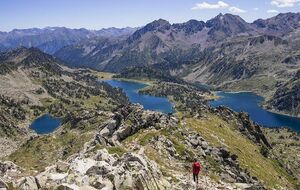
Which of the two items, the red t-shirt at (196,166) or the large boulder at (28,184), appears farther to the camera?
the red t-shirt at (196,166)

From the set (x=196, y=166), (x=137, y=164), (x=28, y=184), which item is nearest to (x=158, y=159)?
(x=137, y=164)

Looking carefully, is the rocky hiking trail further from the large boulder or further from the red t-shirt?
the red t-shirt

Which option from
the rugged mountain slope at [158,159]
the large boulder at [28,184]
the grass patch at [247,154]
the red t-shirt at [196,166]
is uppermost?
the large boulder at [28,184]

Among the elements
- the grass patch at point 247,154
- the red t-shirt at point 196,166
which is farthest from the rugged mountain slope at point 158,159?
the red t-shirt at point 196,166

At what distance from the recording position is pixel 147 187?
48.2 m

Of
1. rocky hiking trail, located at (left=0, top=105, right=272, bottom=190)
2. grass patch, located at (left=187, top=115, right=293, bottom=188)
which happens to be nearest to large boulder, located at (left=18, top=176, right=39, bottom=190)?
rocky hiking trail, located at (left=0, top=105, right=272, bottom=190)

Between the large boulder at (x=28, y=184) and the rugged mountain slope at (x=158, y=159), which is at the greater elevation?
the large boulder at (x=28, y=184)

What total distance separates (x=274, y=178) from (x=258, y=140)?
178ft

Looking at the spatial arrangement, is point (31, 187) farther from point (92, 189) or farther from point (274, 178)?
point (274, 178)

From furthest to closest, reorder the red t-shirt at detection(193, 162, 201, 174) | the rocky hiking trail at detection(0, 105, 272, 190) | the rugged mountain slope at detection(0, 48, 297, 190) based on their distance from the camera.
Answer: the red t-shirt at detection(193, 162, 201, 174)
the rugged mountain slope at detection(0, 48, 297, 190)
the rocky hiking trail at detection(0, 105, 272, 190)

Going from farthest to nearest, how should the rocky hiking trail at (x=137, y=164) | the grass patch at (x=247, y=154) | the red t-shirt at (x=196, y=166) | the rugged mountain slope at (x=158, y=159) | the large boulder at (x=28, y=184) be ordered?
the grass patch at (x=247, y=154), the red t-shirt at (x=196, y=166), the rugged mountain slope at (x=158, y=159), the rocky hiking trail at (x=137, y=164), the large boulder at (x=28, y=184)

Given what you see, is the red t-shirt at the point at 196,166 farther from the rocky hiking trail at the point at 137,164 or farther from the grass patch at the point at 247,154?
the grass patch at the point at 247,154

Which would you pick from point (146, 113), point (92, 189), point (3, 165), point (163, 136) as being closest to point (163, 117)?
Result: point (146, 113)

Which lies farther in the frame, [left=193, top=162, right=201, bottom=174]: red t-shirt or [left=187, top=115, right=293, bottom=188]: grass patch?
[left=187, top=115, right=293, bottom=188]: grass patch
